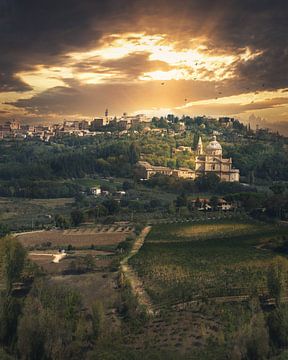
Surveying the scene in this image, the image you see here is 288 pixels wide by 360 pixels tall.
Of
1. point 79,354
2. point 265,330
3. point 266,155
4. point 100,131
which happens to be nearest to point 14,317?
point 79,354

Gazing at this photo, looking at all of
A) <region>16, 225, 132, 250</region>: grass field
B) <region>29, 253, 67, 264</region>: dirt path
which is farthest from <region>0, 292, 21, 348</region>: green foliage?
<region>16, 225, 132, 250</region>: grass field

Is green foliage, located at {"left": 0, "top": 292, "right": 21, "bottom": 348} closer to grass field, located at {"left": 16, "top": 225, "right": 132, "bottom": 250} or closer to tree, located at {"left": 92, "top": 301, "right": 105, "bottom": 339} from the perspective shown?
tree, located at {"left": 92, "top": 301, "right": 105, "bottom": 339}

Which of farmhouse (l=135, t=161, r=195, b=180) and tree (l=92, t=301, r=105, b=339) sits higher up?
farmhouse (l=135, t=161, r=195, b=180)

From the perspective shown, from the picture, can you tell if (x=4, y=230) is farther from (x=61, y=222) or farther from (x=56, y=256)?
(x=56, y=256)

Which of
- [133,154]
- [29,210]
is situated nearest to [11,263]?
[29,210]

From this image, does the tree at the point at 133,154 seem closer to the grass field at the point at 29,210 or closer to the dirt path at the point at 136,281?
the grass field at the point at 29,210

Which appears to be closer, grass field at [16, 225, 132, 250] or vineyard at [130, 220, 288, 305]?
vineyard at [130, 220, 288, 305]

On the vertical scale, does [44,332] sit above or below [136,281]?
above
